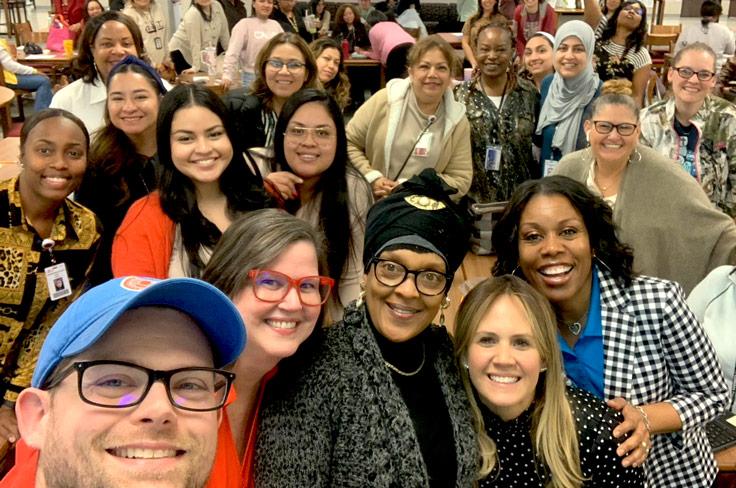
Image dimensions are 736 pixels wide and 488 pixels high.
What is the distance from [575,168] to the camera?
121 inches

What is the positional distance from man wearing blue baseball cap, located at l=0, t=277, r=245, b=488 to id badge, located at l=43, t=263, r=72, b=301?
1.22 metres

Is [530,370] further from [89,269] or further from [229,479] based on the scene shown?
[89,269]

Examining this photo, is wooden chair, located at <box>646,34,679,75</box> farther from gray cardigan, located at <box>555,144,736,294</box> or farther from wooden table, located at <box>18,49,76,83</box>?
wooden table, located at <box>18,49,76,83</box>

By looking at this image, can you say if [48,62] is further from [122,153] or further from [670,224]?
[670,224]

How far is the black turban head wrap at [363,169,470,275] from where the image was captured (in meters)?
1.71

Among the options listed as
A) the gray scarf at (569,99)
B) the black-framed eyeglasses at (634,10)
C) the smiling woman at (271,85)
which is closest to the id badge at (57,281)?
the smiling woman at (271,85)

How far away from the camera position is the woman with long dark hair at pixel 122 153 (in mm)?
2484

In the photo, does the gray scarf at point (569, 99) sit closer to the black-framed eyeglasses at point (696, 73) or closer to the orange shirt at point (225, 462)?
the black-framed eyeglasses at point (696, 73)

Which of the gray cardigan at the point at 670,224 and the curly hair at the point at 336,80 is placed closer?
the gray cardigan at the point at 670,224

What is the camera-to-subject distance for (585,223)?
83.0 inches

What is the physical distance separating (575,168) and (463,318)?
1.50 metres

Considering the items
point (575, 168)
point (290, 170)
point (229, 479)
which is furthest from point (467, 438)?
point (575, 168)

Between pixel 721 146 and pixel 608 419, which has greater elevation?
pixel 721 146

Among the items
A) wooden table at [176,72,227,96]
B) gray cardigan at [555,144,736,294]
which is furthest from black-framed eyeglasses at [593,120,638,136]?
wooden table at [176,72,227,96]
